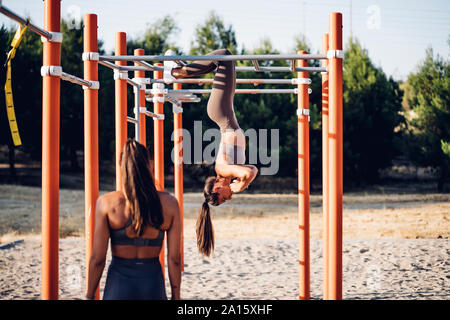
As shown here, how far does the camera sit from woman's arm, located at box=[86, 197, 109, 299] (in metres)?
2.58

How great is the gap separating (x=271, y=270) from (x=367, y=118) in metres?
14.9

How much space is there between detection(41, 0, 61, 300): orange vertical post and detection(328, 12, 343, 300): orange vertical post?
1.76 meters

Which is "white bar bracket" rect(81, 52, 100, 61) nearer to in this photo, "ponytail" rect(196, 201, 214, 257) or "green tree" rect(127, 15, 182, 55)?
"ponytail" rect(196, 201, 214, 257)

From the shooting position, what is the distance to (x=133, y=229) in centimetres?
259

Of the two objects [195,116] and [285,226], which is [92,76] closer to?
[285,226]

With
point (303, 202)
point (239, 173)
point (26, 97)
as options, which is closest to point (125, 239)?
point (239, 173)

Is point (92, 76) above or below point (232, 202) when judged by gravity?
above

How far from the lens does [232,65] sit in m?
4.18

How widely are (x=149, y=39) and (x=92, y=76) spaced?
24.8 metres

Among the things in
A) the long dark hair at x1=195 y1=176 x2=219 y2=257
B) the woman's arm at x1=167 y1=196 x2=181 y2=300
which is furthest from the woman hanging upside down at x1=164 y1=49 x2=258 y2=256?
→ the woman's arm at x1=167 y1=196 x2=181 y2=300
